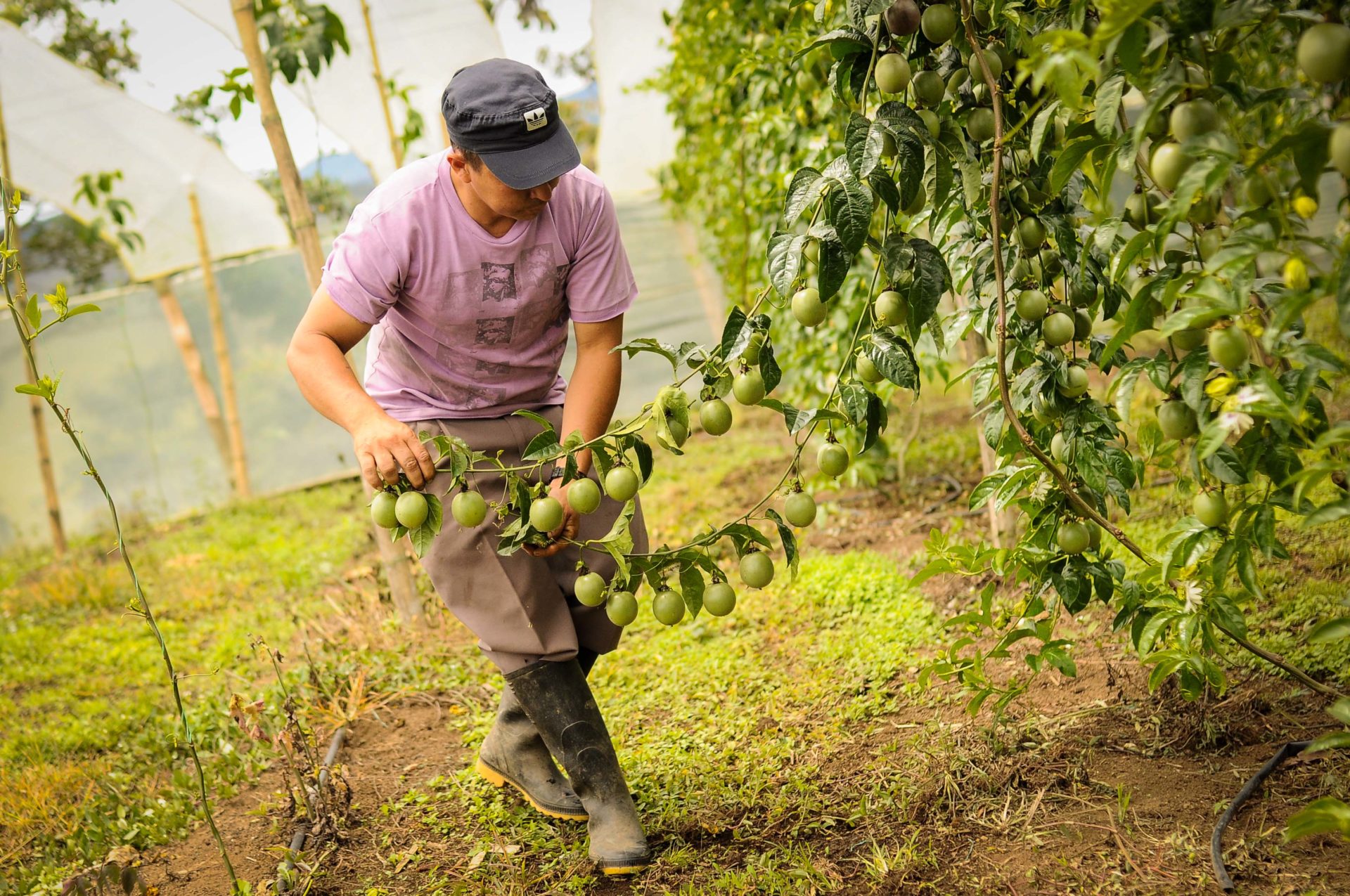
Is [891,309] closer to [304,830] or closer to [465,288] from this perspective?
[465,288]

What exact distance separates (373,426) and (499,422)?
1.40 ft

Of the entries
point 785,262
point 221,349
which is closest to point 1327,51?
point 785,262

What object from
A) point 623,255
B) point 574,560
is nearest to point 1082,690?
point 574,560

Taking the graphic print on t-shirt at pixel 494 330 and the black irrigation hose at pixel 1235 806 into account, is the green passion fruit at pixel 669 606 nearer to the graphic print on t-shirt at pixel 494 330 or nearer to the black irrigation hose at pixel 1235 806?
the graphic print on t-shirt at pixel 494 330

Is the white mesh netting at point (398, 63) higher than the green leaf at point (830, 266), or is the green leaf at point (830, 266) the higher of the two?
the white mesh netting at point (398, 63)

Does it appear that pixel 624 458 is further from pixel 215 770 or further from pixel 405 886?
pixel 215 770

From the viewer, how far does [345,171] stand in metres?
7.93

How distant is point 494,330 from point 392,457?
0.46 m

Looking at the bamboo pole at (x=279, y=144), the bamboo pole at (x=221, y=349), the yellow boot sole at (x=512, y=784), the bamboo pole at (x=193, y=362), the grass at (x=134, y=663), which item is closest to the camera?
the yellow boot sole at (x=512, y=784)

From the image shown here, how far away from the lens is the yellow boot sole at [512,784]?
2.10m

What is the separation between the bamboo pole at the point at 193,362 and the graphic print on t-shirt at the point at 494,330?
5838 millimetres

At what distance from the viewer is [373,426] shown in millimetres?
1629

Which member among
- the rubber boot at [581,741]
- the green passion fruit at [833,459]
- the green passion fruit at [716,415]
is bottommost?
the rubber boot at [581,741]

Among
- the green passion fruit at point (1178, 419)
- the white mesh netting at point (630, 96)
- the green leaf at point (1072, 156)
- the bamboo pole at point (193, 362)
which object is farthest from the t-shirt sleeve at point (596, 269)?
the bamboo pole at point (193, 362)
